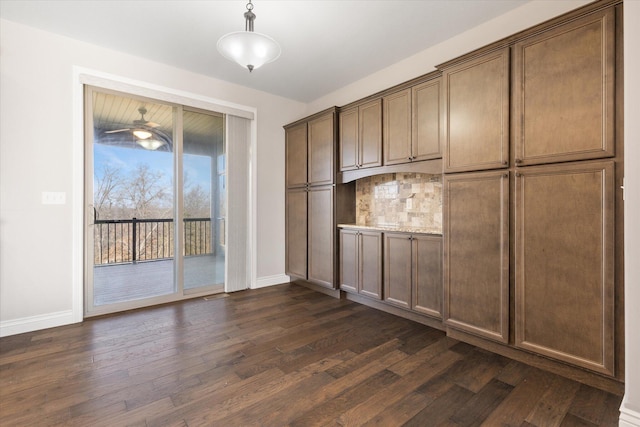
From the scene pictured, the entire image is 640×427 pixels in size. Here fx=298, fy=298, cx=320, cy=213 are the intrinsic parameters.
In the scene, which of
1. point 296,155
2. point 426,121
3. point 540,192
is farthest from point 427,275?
point 296,155

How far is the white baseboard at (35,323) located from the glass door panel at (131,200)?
23 cm

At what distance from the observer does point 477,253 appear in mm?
2334

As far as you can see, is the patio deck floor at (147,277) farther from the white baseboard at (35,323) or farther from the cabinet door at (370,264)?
the cabinet door at (370,264)

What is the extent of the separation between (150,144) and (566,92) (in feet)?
12.9

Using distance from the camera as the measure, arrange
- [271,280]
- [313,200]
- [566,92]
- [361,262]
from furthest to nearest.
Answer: [271,280] < [313,200] < [361,262] < [566,92]

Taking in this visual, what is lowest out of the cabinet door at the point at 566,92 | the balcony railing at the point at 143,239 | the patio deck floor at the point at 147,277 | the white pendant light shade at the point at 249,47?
the patio deck floor at the point at 147,277

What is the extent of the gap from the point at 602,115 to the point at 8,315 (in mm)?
4796

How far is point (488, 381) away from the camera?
6.28 feet

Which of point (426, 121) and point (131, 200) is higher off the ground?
point (426, 121)

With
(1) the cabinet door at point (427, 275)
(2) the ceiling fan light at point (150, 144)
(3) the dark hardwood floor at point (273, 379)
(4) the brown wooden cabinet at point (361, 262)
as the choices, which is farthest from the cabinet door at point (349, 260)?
(2) the ceiling fan light at point (150, 144)

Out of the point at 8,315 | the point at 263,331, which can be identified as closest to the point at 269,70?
the point at 263,331

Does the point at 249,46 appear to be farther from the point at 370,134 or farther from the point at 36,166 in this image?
the point at 36,166

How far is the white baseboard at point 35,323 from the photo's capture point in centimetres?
265

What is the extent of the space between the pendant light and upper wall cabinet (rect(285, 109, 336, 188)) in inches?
63.4
